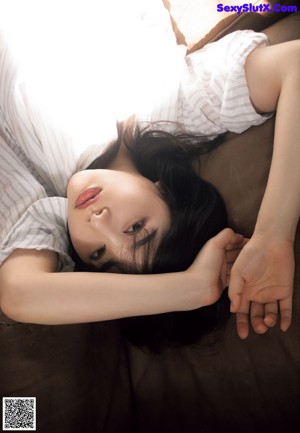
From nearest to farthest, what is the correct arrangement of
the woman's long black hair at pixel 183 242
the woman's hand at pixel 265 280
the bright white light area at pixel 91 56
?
the woman's hand at pixel 265 280, the woman's long black hair at pixel 183 242, the bright white light area at pixel 91 56

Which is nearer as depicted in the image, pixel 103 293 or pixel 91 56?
pixel 103 293

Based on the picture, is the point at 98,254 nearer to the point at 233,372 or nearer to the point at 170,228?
the point at 170,228

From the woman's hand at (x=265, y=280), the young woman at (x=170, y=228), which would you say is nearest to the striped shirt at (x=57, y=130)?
the young woman at (x=170, y=228)

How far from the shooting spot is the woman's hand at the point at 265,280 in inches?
25.3

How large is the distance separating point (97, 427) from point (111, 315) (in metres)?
0.22

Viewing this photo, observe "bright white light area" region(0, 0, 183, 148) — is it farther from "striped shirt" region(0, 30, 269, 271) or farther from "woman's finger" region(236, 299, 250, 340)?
"woman's finger" region(236, 299, 250, 340)

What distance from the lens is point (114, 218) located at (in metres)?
0.73

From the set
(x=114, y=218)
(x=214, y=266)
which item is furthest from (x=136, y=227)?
(x=214, y=266)

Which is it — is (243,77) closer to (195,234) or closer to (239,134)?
(239,134)

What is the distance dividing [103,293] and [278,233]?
1.00 ft

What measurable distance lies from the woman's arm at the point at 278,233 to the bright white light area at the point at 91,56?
307 mm

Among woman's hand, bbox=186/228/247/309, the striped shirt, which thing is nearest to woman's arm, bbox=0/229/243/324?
woman's hand, bbox=186/228/247/309

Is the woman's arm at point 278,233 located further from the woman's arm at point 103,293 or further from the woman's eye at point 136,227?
the woman's eye at point 136,227

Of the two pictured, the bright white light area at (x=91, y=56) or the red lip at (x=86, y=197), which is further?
the bright white light area at (x=91, y=56)
